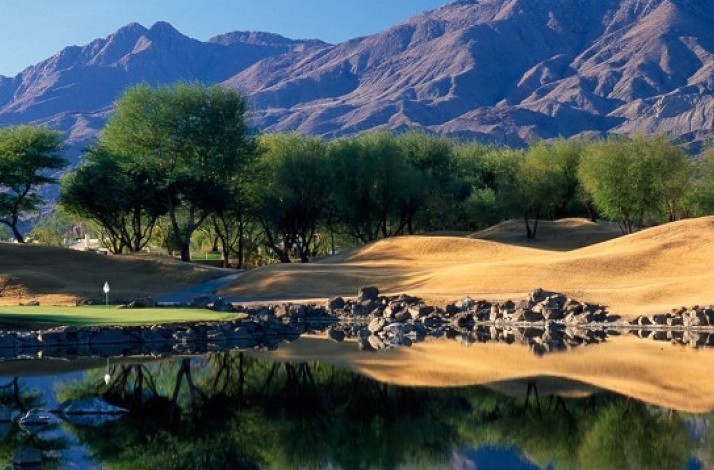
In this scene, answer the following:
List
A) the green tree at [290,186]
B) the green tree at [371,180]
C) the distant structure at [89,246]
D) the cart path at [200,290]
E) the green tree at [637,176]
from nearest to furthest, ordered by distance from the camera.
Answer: the cart path at [200,290] < the green tree at [637,176] < the green tree at [290,186] < the green tree at [371,180] < the distant structure at [89,246]

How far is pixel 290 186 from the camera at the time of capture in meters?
77.5

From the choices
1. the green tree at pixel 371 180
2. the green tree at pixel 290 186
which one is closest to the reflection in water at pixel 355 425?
the green tree at pixel 290 186

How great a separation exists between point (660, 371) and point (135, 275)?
41.5 meters

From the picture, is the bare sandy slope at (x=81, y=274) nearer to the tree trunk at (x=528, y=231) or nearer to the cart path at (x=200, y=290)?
the cart path at (x=200, y=290)

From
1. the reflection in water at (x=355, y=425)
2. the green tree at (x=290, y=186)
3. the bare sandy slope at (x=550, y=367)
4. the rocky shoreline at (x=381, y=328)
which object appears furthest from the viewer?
the green tree at (x=290, y=186)

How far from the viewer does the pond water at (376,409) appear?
56.9 ft

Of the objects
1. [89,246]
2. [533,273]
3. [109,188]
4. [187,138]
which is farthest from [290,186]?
[89,246]

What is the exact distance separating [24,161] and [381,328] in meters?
39.7

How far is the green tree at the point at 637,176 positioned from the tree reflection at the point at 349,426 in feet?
166

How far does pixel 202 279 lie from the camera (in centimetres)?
6222

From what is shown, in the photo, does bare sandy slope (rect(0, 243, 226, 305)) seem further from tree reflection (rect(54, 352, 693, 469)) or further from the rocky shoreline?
tree reflection (rect(54, 352, 693, 469))

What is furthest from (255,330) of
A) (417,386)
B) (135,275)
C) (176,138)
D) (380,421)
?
(176,138)

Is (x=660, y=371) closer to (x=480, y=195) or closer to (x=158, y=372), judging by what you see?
(x=158, y=372)

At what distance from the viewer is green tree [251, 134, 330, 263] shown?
3046 inches
